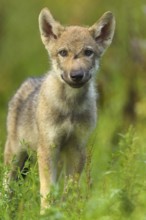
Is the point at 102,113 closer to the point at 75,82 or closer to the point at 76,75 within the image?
the point at 75,82

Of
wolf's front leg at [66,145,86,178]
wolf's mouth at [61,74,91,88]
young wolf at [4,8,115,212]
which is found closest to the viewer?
wolf's mouth at [61,74,91,88]

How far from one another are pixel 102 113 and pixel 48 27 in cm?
395

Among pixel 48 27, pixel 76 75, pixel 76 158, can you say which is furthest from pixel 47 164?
pixel 48 27

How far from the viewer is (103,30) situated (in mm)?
9305

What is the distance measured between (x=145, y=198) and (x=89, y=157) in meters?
0.64

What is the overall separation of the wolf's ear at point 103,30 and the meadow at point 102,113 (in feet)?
3.08

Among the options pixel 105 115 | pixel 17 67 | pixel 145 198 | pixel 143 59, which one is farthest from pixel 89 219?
pixel 17 67

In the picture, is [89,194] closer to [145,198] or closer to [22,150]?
[145,198]

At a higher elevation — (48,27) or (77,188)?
(48,27)

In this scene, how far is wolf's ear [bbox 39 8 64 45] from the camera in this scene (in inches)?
361

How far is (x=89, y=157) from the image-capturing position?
7184 millimetres

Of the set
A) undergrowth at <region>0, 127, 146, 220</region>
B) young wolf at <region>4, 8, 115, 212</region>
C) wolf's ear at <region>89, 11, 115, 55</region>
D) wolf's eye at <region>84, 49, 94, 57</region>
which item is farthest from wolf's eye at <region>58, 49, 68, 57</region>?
undergrowth at <region>0, 127, 146, 220</region>

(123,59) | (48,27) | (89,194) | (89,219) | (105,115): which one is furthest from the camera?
(123,59)

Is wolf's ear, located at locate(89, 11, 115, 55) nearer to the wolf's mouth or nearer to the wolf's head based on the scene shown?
the wolf's head
